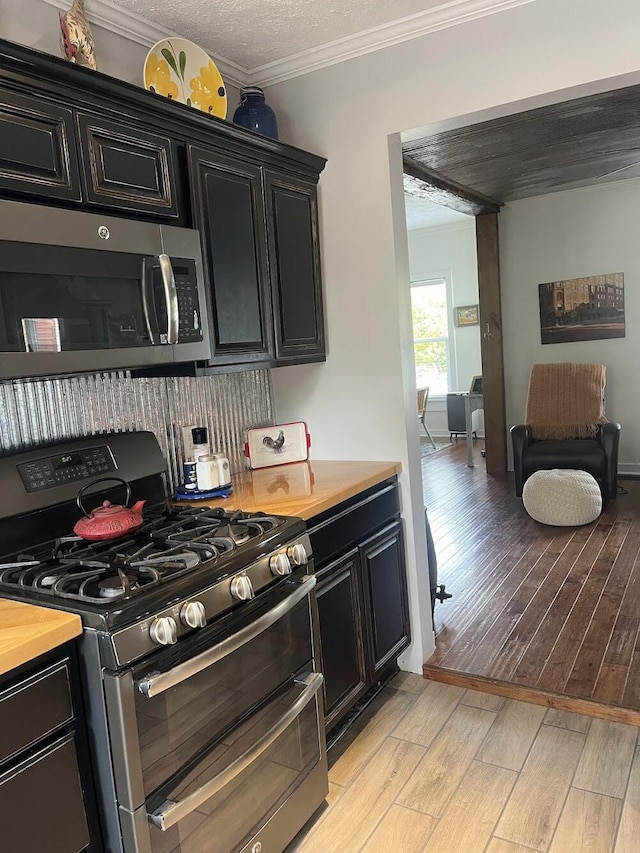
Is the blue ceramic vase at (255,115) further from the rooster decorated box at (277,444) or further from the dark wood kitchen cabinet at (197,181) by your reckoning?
the rooster decorated box at (277,444)

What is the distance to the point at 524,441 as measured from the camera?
5.38 metres

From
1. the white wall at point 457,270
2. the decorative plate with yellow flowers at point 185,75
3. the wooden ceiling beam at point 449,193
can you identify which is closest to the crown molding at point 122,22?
the decorative plate with yellow flowers at point 185,75

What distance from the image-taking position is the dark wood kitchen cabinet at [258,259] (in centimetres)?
221

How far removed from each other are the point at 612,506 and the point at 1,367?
15.4 feet

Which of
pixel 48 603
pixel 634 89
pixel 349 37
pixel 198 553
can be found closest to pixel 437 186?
pixel 634 89

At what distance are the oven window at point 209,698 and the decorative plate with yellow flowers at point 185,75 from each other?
5.81 feet

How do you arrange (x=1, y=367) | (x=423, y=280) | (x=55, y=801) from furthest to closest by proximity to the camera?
1. (x=423, y=280)
2. (x=1, y=367)
3. (x=55, y=801)

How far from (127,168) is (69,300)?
0.47 meters

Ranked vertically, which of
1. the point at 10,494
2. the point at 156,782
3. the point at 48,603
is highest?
the point at 10,494

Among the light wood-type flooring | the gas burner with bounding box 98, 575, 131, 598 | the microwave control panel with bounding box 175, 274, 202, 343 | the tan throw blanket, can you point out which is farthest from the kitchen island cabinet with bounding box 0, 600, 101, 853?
the tan throw blanket

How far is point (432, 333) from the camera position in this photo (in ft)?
27.9

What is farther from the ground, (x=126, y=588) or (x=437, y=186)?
(x=437, y=186)

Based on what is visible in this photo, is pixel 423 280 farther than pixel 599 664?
Yes

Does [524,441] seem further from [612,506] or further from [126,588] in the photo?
[126,588]
